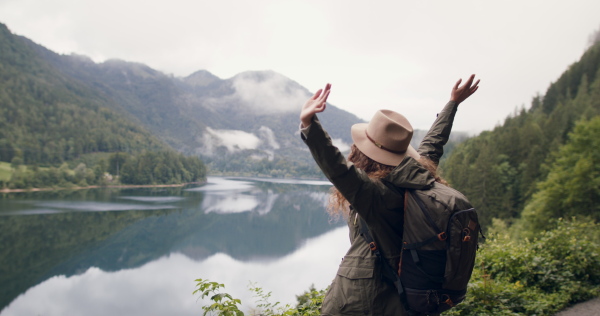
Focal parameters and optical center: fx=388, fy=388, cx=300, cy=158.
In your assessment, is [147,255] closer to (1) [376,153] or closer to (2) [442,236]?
(1) [376,153]

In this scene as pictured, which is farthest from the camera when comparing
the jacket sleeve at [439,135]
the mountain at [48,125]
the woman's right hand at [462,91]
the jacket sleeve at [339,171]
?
the mountain at [48,125]

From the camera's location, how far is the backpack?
5.07 ft

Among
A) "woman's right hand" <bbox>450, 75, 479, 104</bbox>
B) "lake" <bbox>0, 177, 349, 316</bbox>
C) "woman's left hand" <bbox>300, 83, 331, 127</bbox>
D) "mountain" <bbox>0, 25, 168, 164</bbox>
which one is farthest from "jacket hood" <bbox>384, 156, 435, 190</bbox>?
"mountain" <bbox>0, 25, 168, 164</bbox>

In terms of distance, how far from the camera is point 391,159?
1683 mm

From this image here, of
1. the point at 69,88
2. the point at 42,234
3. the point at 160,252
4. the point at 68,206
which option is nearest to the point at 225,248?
the point at 160,252

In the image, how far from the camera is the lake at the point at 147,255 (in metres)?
20.3

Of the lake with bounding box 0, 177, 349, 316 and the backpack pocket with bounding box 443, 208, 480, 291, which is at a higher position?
the backpack pocket with bounding box 443, 208, 480, 291

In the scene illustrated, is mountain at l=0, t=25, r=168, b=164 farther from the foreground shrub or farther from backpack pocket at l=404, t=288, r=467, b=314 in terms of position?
backpack pocket at l=404, t=288, r=467, b=314

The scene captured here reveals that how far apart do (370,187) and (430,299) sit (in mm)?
556

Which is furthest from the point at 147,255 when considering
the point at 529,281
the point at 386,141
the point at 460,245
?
the point at 460,245

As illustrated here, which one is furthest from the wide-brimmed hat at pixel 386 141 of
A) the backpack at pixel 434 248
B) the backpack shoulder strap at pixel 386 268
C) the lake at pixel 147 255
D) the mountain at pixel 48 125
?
the mountain at pixel 48 125

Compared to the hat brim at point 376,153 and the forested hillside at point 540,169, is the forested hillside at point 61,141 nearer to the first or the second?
the forested hillside at point 540,169

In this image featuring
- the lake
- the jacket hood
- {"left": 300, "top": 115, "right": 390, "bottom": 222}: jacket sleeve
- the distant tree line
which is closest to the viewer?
{"left": 300, "top": 115, "right": 390, "bottom": 222}: jacket sleeve

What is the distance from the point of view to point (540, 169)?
31094 millimetres
